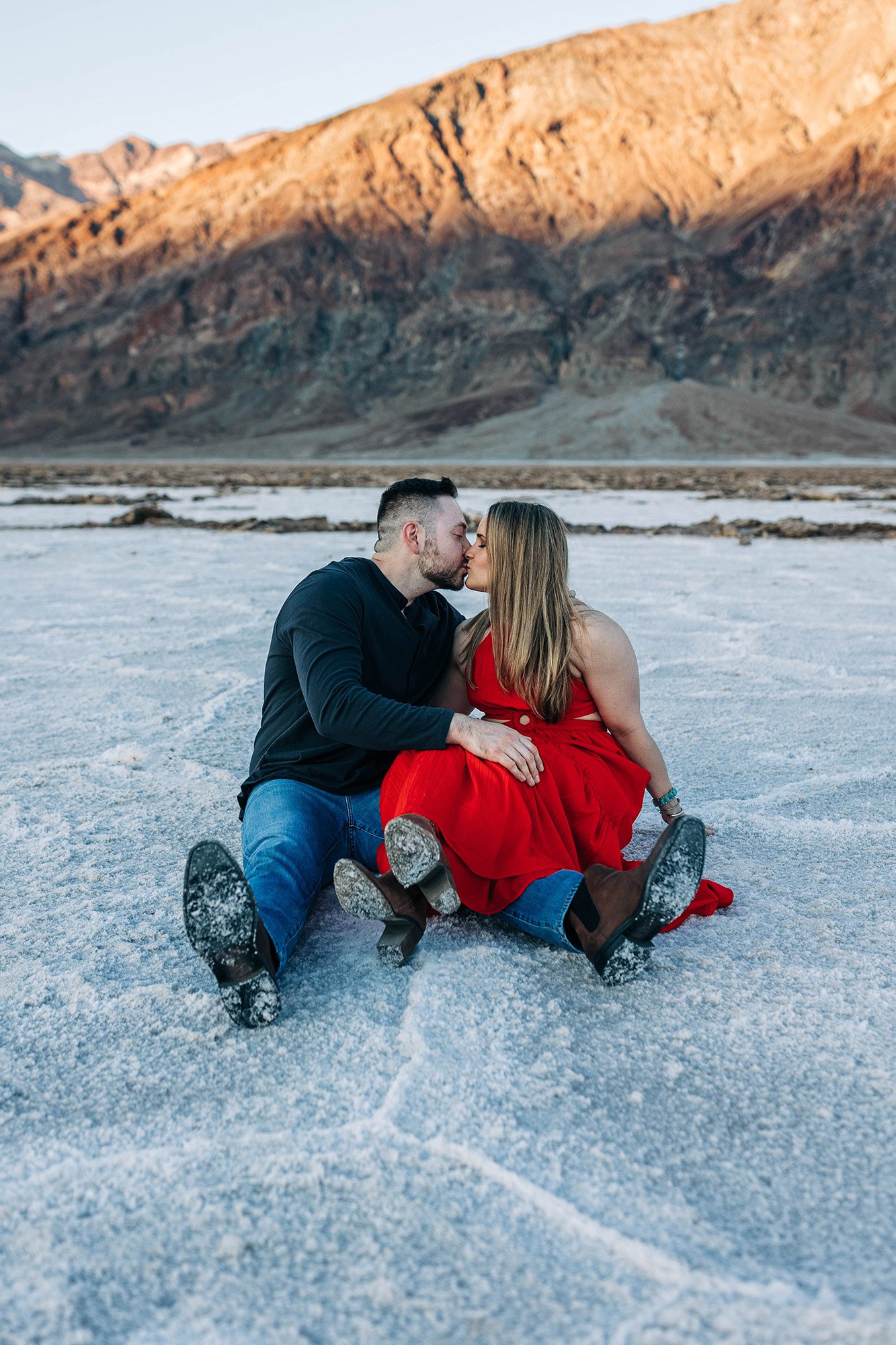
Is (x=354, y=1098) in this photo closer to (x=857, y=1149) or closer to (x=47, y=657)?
(x=857, y=1149)

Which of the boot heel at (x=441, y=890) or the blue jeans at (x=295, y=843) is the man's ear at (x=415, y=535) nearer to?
the blue jeans at (x=295, y=843)

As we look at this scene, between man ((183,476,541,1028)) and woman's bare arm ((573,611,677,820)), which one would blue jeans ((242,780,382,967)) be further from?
woman's bare arm ((573,611,677,820))

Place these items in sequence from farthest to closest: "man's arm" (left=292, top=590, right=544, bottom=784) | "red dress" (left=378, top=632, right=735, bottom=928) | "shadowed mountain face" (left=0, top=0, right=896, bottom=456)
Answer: "shadowed mountain face" (left=0, top=0, right=896, bottom=456) → "man's arm" (left=292, top=590, right=544, bottom=784) → "red dress" (left=378, top=632, right=735, bottom=928)

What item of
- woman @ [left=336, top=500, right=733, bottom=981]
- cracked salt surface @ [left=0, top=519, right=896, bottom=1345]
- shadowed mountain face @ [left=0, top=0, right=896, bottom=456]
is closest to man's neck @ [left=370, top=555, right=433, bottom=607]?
woman @ [left=336, top=500, right=733, bottom=981]

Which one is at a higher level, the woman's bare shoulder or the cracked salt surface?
the woman's bare shoulder

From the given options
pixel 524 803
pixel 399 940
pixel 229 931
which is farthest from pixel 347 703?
pixel 229 931

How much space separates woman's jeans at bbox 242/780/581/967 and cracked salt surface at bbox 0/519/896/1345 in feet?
0.33

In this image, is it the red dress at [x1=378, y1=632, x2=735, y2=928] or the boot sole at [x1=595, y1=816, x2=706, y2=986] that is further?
the red dress at [x1=378, y1=632, x2=735, y2=928]

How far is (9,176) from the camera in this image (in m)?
147

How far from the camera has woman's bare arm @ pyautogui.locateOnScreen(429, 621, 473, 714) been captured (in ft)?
9.99

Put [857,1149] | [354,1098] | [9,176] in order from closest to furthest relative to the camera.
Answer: [857,1149] → [354,1098] → [9,176]

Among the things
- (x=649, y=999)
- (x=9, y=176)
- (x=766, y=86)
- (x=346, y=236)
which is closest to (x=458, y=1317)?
(x=649, y=999)

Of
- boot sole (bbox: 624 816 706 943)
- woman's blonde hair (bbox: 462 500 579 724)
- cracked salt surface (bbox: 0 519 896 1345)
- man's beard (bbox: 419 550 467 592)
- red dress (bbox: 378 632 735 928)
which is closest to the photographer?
cracked salt surface (bbox: 0 519 896 1345)

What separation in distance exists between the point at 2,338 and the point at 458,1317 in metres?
77.8
